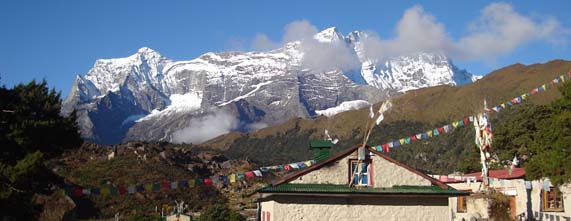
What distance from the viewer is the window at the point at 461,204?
36.3 metres

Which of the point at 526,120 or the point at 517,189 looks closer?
the point at 517,189

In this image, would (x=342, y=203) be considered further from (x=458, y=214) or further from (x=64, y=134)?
(x=64, y=134)

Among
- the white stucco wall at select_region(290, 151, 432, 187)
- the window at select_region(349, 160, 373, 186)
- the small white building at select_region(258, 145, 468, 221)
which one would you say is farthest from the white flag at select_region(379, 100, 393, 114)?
the window at select_region(349, 160, 373, 186)

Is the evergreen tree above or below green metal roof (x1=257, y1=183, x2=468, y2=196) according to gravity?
above

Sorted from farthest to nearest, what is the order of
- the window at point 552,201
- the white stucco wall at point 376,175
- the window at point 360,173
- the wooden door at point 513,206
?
1. the wooden door at point 513,206
2. the window at point 552,201
3. the window at point 360,173
4. the white stucco wall at point 376,175

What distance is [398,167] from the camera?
3072 centimetres

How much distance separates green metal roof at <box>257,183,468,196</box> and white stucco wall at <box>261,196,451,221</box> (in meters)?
0.42

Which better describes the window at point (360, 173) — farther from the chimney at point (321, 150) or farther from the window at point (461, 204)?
the window at point (461, 204)

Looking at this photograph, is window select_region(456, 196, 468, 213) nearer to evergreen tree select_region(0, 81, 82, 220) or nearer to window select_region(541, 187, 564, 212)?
window select_region(541, 187, 564, 212)

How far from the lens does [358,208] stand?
98.0 feet

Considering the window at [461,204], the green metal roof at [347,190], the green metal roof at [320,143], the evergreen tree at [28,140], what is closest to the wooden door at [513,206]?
the window at [461,204]

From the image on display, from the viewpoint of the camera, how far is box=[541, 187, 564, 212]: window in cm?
3431

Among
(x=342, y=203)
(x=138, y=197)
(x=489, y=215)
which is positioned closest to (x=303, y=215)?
(x=342, y=203)

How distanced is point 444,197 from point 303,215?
653cm
